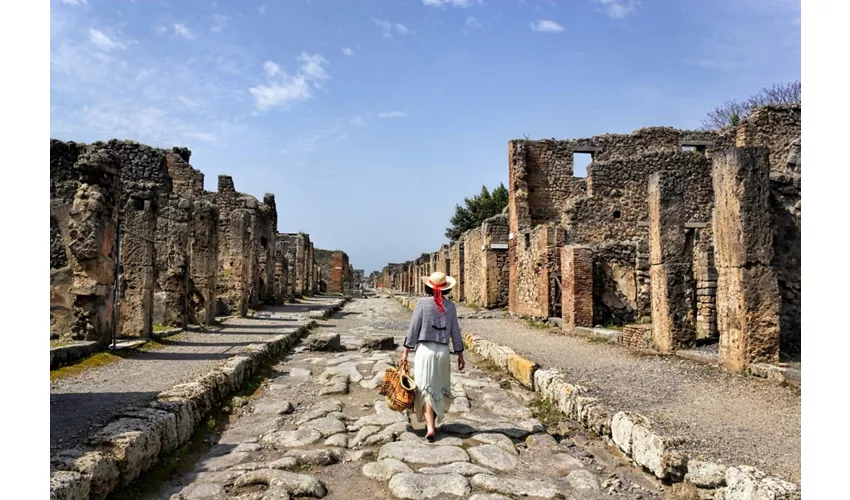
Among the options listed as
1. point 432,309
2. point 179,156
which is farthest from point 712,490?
point 179,156

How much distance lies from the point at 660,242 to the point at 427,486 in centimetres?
711

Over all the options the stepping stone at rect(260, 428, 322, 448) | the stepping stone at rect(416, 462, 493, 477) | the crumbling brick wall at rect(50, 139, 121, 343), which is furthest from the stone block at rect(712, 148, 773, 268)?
the crumbling brick wall at rect(50, 139, 121, 343)

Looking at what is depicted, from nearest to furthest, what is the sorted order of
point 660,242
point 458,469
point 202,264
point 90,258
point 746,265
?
1. point 458,469
2. point 746,265
3. point 90,258
4. point 660,242
5. point 202,264

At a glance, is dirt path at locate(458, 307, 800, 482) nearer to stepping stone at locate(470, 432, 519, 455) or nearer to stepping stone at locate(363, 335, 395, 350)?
stepping stone at locate(470, 432, 519, 455)

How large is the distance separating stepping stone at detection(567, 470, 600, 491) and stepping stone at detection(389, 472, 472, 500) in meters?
0.80

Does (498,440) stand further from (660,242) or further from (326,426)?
(660,242)

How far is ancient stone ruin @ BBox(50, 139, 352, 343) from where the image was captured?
9328 millimetres

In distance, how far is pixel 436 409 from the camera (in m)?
5.68

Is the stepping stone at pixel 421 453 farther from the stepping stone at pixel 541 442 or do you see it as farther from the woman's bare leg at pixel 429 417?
the stepping stone at pixel 541 442

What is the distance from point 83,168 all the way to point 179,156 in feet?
53.9

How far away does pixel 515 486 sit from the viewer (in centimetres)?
436

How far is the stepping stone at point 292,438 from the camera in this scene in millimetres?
5410

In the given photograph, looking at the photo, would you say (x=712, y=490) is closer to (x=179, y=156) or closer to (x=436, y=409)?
(x=436, y=409)

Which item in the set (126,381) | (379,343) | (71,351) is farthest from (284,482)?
(379,343)
